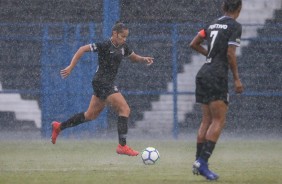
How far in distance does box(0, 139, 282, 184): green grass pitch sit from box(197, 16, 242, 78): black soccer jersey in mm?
1312

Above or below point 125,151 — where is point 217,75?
above

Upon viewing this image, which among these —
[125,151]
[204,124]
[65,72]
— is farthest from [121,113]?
[204,124]

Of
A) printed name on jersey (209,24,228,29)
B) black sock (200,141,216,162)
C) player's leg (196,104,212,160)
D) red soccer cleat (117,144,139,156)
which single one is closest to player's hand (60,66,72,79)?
red soccer cleat (117,144,139,156)

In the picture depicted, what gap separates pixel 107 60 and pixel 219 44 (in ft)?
13.5

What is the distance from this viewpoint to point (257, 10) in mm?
22656

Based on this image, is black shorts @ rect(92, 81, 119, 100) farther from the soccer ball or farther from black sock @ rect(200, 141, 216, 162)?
black sock @ rect(200, 141, 216, 162)

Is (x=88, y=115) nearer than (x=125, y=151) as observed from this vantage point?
No

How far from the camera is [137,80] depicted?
847 inches

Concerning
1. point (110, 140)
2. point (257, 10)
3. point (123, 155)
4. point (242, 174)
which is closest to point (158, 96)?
point (110, 140)

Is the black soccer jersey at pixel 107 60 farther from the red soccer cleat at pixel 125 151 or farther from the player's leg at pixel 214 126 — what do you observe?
the player's leg at pixel 214 126

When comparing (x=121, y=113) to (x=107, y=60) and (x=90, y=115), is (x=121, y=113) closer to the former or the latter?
(x=90, y=115)

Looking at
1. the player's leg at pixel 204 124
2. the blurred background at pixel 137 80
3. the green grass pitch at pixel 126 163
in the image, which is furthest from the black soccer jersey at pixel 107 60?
the blurred background at pixel 137 80

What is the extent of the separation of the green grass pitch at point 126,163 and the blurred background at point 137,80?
1.49 m

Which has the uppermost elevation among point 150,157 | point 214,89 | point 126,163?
point 214,89
